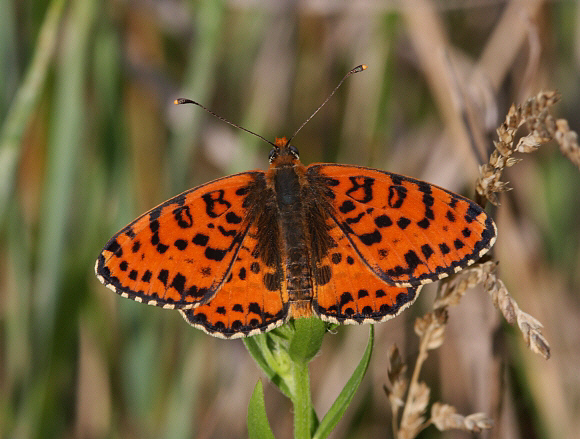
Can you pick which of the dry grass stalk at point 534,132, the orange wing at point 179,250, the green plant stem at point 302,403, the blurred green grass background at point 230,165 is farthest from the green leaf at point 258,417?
the blurred green grass background at point 230,165

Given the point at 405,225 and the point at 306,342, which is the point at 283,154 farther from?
the point at 306,342

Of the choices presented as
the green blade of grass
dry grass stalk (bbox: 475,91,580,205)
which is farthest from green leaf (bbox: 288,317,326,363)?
the green blade of grass

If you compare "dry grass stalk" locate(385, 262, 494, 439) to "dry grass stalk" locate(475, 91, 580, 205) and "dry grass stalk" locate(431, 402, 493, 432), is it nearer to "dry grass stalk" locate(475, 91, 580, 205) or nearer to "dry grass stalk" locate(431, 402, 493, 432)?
"dry grass stalk" locate(431, 402, 493, 432)

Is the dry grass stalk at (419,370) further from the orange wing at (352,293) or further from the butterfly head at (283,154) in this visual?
the butterfly head at (283,154)

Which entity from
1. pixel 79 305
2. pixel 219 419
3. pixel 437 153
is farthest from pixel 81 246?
pixel 437 153

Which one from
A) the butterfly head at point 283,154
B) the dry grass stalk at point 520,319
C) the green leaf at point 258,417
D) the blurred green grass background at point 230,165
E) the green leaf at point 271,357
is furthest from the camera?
the blurred green grass background at point 230,165

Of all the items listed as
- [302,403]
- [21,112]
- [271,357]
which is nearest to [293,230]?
[271,357]
